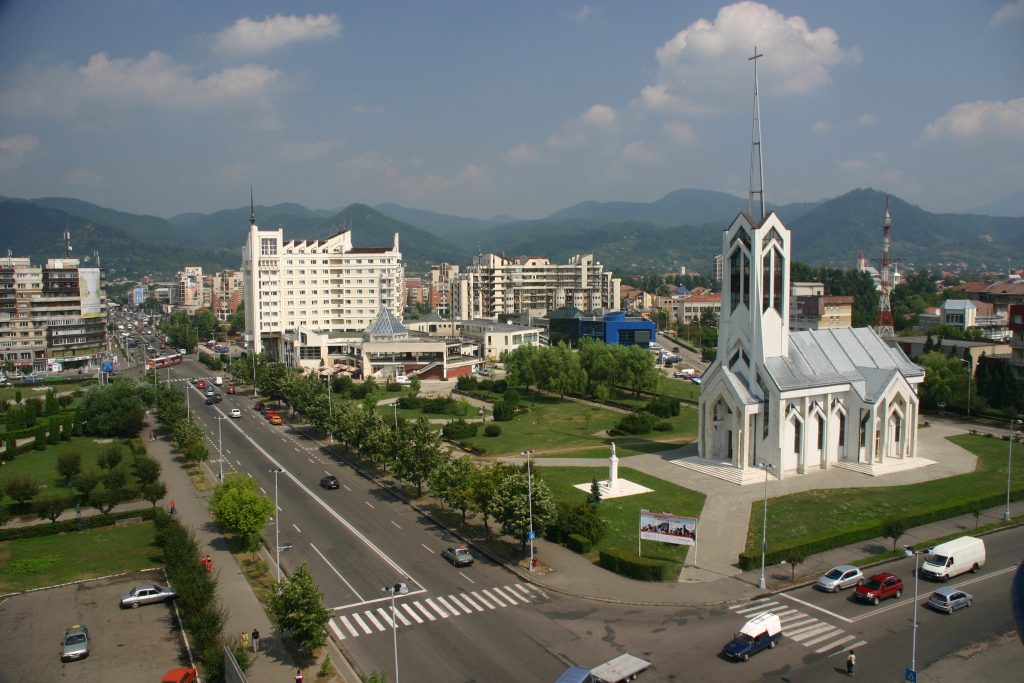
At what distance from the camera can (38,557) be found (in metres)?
36.6

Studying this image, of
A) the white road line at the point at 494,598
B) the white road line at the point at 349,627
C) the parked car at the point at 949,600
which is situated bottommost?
the white road line at the point at 349,627

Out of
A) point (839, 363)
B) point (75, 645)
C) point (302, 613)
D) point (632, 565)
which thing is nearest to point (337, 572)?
point (302, 613)

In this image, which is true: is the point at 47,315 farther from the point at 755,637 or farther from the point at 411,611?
the point at 755,637

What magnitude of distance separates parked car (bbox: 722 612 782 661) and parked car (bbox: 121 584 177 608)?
22146 mm

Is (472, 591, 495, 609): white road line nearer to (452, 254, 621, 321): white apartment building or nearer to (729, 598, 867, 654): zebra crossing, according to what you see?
(729, 598, 867, 654): zebra crossing

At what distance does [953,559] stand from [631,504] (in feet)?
52.6

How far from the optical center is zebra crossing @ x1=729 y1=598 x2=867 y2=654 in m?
26.6

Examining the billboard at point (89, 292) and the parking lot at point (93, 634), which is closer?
the parking lot at point (93, 634)

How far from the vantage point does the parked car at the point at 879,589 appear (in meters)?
29.8

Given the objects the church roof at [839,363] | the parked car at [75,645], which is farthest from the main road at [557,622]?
the church roof at [839,363]

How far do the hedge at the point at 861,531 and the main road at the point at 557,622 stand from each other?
2377mm

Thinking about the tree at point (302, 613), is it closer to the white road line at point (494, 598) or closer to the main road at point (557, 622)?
the main road at point (557, 622)

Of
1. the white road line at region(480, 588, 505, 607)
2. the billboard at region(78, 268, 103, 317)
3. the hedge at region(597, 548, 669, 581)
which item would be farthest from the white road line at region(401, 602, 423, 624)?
the billboard at region(78, 268, 103, 317)

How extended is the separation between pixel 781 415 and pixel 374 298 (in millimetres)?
81859
